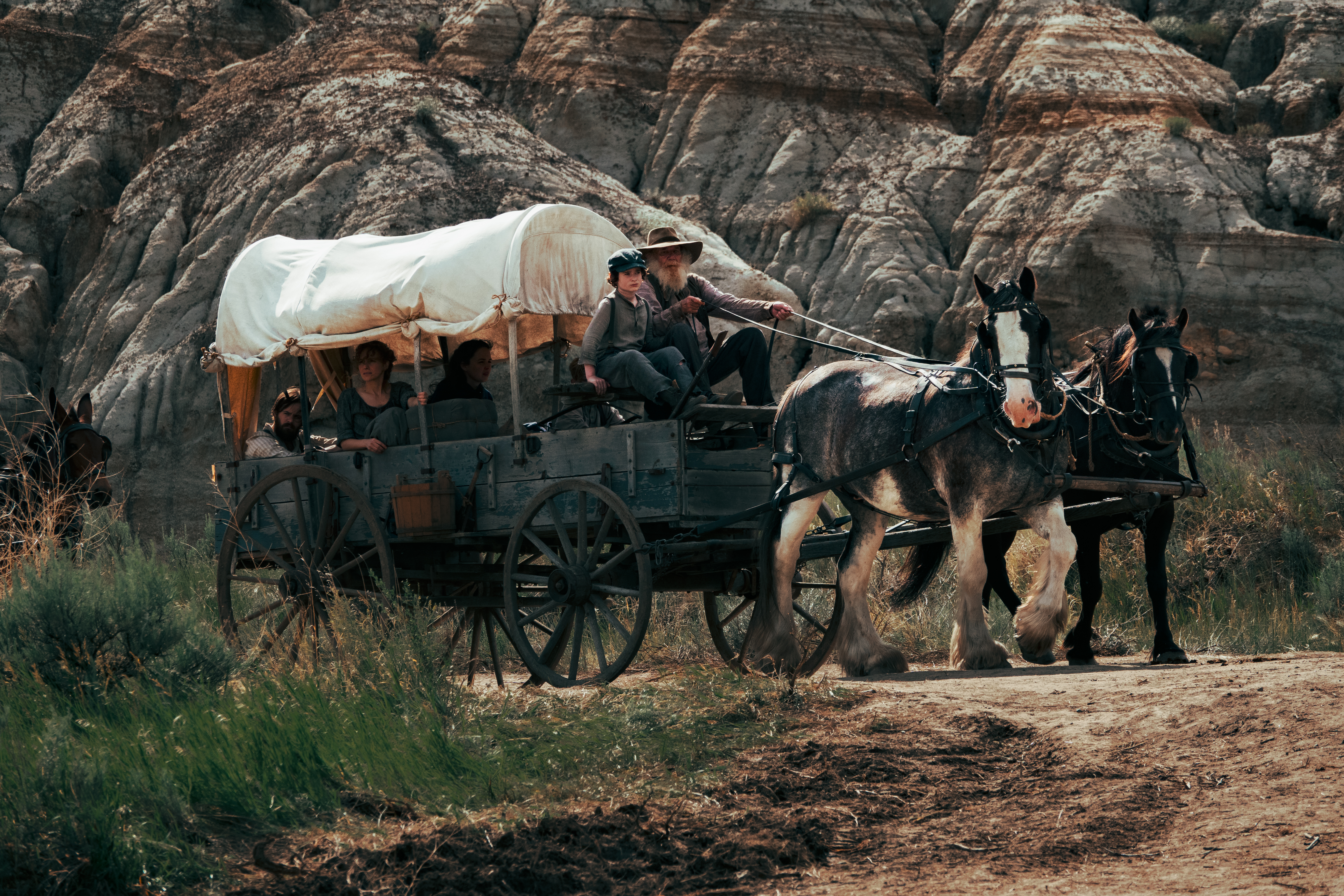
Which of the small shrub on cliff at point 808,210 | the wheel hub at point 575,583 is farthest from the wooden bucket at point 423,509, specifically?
the small shrub on cliff at point 808,210

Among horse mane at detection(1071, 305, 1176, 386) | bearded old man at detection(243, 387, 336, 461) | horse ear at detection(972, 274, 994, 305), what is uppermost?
horse ear at detection(972, 274, 994, 305)

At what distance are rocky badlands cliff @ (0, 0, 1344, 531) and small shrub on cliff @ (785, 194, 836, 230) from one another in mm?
53

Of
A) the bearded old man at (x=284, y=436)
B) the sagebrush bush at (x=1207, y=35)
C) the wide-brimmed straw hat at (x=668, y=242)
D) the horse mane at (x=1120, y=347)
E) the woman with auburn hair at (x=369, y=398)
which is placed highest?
Answer: the sagebrush bush at (x=1207, y=35)

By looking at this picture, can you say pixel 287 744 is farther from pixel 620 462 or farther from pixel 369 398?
pixel 369 398

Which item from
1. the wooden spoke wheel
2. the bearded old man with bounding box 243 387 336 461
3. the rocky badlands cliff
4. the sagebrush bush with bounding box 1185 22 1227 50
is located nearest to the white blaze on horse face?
the wooden spoke wheel

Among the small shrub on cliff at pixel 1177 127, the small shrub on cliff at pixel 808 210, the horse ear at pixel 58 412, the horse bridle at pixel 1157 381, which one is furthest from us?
the small shrub on cliff at pixel 808 210

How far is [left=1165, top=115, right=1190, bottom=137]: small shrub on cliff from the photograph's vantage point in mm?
22203

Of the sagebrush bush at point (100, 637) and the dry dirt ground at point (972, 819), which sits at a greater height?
the sagebrush bush at point (100, 637)

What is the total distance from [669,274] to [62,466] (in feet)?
17.9

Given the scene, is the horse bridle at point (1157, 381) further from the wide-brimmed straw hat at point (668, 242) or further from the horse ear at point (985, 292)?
the wide-brimmed straw hat at point (668, 242)

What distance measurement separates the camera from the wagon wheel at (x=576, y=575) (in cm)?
770

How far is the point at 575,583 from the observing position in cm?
806

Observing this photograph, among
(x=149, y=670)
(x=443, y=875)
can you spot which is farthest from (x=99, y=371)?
(x=443, y=875)

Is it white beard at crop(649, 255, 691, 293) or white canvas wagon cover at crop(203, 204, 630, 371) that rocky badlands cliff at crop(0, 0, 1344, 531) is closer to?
white canvas wagon cover at crop(203, 204, 630, 371)
